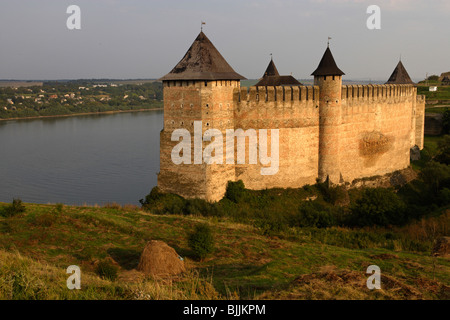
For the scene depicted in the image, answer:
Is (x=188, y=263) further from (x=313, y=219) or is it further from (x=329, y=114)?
(x=329, y=114)

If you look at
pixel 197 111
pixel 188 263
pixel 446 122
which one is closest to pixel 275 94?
pixel 197 111

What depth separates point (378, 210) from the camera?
451 inches

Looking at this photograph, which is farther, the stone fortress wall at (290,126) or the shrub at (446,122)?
the shrub at (446,122)

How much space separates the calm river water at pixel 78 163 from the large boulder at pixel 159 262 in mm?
11181

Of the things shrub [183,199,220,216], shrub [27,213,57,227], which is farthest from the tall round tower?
shrub [27,213,57,227]

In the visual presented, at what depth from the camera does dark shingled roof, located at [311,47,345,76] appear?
13719 millimetres

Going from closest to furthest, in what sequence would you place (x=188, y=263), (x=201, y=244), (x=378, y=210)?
(x=188, y=263) → (x=201, y=244) → (x=378, y=210)

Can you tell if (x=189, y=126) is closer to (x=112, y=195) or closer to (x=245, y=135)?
(x=245, y=135)

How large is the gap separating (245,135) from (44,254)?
7519 mm

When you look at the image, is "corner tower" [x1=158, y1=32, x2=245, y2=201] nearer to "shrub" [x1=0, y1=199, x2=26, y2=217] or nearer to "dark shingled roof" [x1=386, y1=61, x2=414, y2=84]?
"shrub" [x1=0, y1=199, x2=26, y2=217]

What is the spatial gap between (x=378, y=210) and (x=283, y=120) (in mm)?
4002

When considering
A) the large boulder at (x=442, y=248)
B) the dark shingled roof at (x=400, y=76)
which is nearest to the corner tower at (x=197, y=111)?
the large boulder at (x=442, y=248)

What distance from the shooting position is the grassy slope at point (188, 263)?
4008mm

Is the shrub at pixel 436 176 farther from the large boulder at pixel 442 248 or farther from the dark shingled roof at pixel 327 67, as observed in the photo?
the large boulder at pixel 442 248
